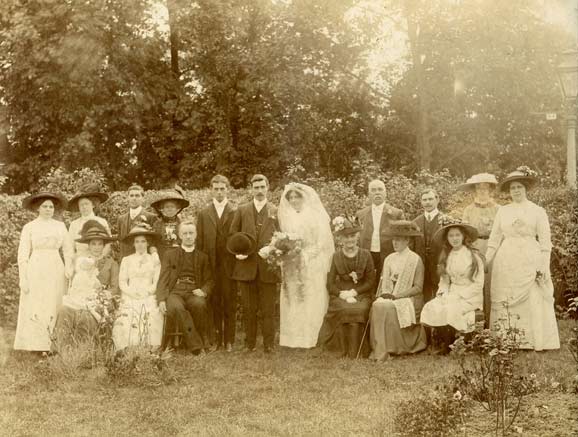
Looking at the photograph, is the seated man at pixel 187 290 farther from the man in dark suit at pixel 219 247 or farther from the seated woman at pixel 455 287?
the seated woman at pixel 455 287

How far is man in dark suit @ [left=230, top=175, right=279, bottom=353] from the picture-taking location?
8.42 meters

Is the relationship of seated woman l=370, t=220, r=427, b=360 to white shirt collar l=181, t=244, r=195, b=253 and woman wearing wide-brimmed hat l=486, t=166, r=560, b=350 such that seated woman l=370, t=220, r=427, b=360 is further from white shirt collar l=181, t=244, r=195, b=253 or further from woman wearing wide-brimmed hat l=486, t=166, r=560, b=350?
white shirt collar l=181, t=244, r=195, b=253

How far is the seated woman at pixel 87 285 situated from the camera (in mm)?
7977

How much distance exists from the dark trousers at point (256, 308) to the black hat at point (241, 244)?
0.39m

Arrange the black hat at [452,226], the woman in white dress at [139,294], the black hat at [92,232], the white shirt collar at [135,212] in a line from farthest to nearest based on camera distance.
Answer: the white shirt collar at [135,212], the black hat at [92,232], the black hat at [452,226], the woman in white dress at [139,294]

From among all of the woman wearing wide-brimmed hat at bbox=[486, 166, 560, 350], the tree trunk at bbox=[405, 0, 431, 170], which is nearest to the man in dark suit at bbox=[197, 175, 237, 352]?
the woman wearing wide-brimmed hat at bbox=[486, 166, 560, 350]

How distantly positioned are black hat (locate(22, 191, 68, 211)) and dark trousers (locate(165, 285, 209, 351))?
1.81m

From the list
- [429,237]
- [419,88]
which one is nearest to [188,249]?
[429,237]

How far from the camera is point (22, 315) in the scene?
27.8 ft

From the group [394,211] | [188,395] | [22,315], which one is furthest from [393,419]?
[22,315]

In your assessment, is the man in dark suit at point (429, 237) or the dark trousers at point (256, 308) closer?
the dark trousers at point (256, 308)

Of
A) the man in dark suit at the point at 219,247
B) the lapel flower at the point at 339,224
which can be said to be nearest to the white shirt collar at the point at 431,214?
the lapel flower at the point at 339,224

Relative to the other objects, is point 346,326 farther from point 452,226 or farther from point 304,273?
point 452,226

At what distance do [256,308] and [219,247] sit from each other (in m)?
0.86
